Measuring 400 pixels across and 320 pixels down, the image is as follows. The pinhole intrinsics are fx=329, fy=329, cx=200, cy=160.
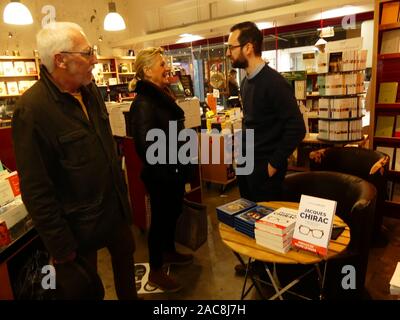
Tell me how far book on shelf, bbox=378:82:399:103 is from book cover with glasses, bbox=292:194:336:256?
2.33 m

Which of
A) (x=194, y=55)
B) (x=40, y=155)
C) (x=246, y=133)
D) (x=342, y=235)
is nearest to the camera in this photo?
(x=40, y=155)

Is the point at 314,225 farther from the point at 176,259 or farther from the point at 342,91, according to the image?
the point at 342,91

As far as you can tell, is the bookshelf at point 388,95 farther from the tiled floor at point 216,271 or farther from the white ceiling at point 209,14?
the white ceiling at point 209,14

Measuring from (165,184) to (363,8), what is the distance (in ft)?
20.0

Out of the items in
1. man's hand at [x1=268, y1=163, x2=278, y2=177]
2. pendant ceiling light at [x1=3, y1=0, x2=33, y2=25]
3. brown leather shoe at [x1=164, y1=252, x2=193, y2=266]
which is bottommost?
brown leather shoe at [x1=164, y1=252, x2=193, y2=266]

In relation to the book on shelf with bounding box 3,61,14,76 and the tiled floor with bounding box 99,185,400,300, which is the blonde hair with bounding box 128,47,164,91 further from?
the book on shelf with bounding box 3,61,14,76

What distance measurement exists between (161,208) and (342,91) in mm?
2350

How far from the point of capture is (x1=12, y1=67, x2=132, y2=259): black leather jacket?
133 centimetres

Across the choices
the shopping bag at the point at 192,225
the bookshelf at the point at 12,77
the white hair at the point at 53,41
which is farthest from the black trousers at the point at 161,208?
the bookshelf at the point at 12,77

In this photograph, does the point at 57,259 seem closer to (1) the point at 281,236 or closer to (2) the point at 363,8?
(1) the point at 281,236

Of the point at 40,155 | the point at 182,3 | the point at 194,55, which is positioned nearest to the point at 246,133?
the point at 40,155

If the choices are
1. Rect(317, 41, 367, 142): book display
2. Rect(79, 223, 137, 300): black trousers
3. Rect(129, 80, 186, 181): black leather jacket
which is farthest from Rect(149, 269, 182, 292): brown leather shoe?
Rect(317, 41, 367, 142): book display

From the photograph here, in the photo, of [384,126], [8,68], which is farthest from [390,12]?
[8,68]

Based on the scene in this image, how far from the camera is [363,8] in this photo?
6277 millimetres
